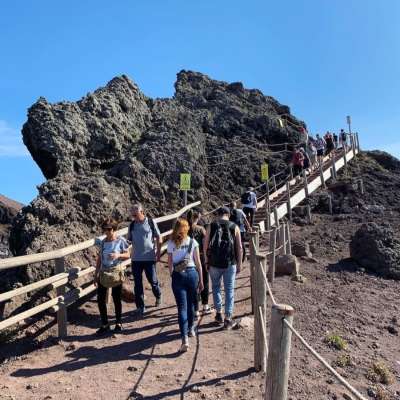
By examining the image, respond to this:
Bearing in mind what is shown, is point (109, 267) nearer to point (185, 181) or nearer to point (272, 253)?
point (272, 253)

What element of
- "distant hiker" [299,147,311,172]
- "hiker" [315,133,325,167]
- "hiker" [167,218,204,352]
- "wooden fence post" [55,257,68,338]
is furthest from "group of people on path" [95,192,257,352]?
"hiker" [315,133,325,167]

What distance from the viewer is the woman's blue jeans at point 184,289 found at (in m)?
6.05

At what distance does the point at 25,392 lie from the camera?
17.0ft

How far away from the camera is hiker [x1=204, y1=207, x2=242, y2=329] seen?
676cm

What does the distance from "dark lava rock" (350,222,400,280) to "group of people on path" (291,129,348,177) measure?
9887 mm

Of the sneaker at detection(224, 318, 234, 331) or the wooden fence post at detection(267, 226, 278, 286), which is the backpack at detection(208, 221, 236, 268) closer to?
the sneaker at detection(224, 318, 234, 331)

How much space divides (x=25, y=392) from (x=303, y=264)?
9.14m

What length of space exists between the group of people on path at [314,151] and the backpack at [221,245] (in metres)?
16.3

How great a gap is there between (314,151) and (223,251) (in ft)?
63.2

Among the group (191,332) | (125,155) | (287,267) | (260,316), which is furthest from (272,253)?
(125,155)

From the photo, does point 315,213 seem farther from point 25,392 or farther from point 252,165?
point 25,392

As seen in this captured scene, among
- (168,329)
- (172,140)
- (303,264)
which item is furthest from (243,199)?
(168,329)

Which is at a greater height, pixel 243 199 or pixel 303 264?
pixel 243 199

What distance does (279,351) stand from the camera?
12.6ft
